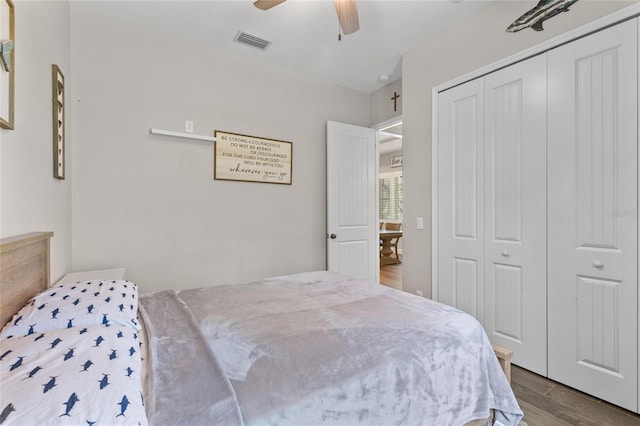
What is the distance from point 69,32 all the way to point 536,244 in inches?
151

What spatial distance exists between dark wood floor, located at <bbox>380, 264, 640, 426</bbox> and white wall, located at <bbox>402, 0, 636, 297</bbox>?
41.2 inches

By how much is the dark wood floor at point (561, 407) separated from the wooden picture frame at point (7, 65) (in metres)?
2.84

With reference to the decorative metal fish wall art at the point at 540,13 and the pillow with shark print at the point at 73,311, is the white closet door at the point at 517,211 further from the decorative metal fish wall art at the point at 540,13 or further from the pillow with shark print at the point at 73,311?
the pillow with shark print at the point at 73,311

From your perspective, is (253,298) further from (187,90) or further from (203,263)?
(187,90)

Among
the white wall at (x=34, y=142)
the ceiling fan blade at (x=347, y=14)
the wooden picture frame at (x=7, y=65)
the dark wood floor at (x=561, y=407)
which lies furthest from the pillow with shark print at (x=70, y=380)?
the ceiling fan blade at (x=347, y=14)

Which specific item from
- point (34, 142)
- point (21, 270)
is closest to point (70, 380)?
point (21, 270)

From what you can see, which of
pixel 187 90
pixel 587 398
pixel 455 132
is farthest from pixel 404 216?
pixel 187 90

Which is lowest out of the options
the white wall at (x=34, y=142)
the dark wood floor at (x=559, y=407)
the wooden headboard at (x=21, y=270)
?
the dark wood floor at (x=559, y=407)

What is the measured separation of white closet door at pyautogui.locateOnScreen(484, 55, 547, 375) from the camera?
84.1 inches

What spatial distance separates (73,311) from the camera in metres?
1.15

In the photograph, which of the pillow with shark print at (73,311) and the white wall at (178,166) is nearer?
the pillow with shark print at (73,311)

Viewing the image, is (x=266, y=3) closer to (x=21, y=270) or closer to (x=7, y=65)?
(x=7, y=65)

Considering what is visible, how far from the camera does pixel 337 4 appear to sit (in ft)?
6.31

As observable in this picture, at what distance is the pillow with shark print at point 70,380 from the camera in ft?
2.03
